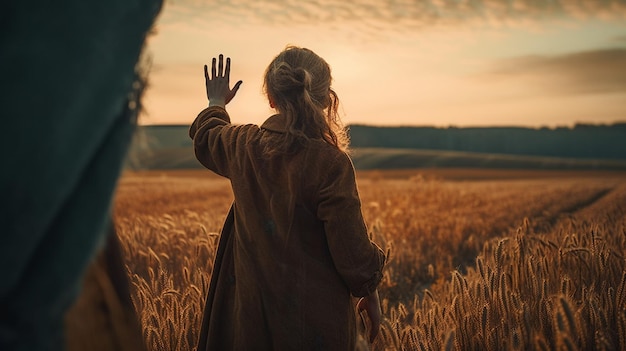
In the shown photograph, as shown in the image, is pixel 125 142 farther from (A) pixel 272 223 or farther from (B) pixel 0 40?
(A) pixel 272 223

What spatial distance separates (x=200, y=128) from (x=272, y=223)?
57 cm

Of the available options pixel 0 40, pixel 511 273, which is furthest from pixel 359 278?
pixel 511 273

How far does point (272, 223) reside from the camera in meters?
2.17

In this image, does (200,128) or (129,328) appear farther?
(200,128)

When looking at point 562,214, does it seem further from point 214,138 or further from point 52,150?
point 52,150

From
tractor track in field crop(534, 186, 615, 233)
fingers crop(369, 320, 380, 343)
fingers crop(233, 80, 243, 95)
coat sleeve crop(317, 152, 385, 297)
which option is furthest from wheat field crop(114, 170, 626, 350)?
tractor track in field crop(534, 186, 615, 233)

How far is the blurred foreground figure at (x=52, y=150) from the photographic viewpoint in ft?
3.30

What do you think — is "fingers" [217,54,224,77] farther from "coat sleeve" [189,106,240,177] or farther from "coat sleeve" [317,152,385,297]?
"coat sleeve" [317,152,385,297]

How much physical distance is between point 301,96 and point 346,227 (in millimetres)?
532

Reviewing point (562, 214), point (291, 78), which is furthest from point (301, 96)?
point (562, 214)

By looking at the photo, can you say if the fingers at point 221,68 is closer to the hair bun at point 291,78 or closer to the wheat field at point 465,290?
the hair bun at point 291,78

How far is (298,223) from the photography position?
83.9 inches

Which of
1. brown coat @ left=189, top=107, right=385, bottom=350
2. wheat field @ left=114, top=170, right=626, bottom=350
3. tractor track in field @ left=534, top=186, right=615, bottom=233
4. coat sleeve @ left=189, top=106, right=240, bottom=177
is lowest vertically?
tractor track in field @ left=534, top=186, right=615, bottom=233

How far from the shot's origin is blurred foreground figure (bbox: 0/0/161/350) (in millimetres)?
1007
